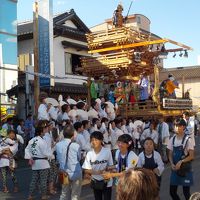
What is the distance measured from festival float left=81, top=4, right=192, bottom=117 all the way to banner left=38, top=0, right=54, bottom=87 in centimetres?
187

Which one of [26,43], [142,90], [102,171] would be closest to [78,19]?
[26,43]

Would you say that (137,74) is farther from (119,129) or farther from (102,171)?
(102,171)

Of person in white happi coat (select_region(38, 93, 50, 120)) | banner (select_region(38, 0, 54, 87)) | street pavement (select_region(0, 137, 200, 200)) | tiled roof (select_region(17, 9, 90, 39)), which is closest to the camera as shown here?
street pavement (select_region(0, 137, 200, 200))

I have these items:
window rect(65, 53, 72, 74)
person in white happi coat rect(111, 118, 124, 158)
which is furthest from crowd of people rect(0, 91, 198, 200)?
window rect(65, 53, 72, 74)

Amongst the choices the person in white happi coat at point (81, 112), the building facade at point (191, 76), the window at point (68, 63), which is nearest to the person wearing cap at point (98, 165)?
the person in white happi coat at point (81, 112)

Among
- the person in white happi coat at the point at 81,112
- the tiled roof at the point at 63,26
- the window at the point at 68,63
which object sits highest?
the tiled roof at the point at 63,26

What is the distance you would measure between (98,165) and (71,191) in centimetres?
80

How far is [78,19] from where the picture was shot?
21719 millimetres

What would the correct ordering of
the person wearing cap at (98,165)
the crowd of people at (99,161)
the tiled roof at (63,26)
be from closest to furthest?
the crowd of people at (99,161) < the person wearing cap at (98,165) < the tiled roof at (63,26)

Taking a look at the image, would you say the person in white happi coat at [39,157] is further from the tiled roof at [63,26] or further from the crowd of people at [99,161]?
the tiled roof at [63,26]

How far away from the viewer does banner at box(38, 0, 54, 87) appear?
1246 cm

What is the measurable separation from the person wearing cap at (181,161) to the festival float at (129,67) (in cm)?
742

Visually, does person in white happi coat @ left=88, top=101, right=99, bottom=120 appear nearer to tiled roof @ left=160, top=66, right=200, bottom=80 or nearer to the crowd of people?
the crowd of people

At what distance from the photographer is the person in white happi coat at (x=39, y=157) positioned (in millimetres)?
7508
